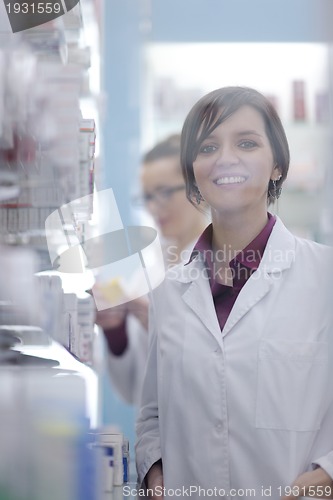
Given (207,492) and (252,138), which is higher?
(252,138)

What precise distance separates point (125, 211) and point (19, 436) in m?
0.70

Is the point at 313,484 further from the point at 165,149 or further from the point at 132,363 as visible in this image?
the point at 165,149

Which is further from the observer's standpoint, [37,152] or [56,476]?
[37,152]

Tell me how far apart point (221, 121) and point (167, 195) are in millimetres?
264

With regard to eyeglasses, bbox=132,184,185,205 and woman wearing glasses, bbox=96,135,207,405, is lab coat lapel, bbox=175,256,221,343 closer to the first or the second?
woman wearing glasses, bbox=96,135,207,405

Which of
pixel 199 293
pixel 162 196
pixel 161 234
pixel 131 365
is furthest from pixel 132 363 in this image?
pixel 162 196

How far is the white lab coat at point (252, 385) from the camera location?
190 cm

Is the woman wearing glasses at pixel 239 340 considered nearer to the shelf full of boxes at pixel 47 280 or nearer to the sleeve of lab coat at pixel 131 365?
the sleeve of lab coat at pixel 131 365

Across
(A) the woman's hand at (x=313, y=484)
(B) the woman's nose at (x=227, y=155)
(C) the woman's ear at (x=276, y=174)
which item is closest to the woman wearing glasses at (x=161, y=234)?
(B) the woman's nose at (x=227, y=155)

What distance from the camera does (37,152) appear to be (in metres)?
1.99

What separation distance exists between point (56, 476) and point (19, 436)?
0.15m

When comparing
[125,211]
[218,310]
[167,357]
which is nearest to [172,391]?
[167,357]

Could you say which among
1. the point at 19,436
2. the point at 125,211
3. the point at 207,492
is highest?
the point at 125,211

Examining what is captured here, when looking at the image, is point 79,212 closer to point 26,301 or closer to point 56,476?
point 26,301
